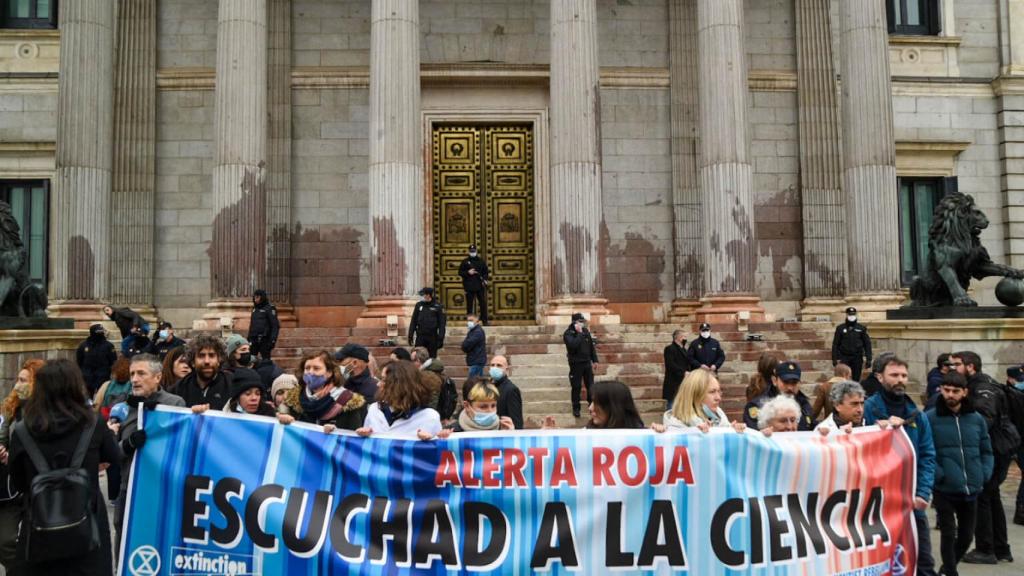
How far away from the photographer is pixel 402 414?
246 inches

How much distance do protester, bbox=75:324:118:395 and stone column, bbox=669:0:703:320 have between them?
13280 millimetres

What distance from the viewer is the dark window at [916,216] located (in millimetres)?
23297

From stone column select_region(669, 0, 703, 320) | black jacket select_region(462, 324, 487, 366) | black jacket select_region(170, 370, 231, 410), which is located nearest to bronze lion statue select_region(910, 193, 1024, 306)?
stone column select_region(669, 0, 703, 320)

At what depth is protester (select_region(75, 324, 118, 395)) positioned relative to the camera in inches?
564

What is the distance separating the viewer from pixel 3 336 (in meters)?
14.8

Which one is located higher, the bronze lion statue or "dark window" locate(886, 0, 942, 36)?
"dark window" locate(886, 0, 942, 36)

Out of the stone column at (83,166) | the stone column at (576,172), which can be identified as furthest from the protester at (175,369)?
the stone column at (83,166)

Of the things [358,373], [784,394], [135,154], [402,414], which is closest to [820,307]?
[784,394]

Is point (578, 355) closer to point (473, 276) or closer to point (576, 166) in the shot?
point (576, 166)

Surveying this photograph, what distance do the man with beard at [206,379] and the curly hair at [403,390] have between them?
157 centimetres

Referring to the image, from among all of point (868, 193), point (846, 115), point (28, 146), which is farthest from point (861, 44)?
point (28, 146)

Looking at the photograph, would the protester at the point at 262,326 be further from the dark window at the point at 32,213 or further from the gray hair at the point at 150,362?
the dark window at the point at 32,213

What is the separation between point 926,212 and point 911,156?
1.52 m

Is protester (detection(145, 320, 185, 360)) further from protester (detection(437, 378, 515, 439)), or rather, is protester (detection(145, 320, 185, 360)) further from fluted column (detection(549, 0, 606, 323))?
fluted column (detection(549, 0, 606, 323))
